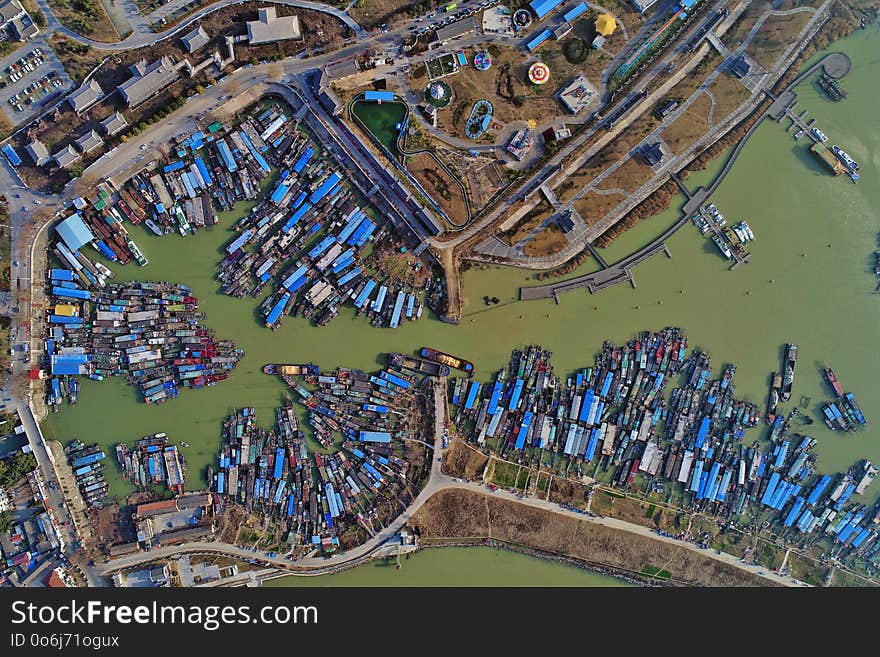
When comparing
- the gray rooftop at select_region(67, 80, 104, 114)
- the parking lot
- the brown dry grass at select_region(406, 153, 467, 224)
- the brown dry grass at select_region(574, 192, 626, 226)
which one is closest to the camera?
the gray rooftop at select_region(67, 80, 104, 114)

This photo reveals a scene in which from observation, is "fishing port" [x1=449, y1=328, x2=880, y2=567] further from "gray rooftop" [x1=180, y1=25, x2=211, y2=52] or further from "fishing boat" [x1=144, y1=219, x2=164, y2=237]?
"gray rooftop" [x1=180, y1=25, x2=211, y2=52]

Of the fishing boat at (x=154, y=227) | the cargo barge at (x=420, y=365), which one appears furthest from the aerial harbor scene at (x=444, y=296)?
the fishing boat at (x=154, y=227)

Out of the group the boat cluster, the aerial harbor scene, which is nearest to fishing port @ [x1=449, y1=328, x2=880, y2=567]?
the aerial harbor scene

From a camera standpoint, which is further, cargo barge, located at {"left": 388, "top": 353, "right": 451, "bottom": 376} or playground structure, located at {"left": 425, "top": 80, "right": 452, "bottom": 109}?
cargo barge, located at {"left": 388, "top": 353, "right": 451, "bottom": 376}

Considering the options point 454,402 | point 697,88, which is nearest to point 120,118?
point 454,402

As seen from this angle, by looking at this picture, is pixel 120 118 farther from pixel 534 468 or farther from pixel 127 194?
pixel 534 468

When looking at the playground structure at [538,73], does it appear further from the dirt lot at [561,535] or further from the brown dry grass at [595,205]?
the dirt lot at [561,535]
